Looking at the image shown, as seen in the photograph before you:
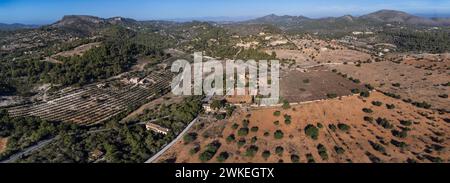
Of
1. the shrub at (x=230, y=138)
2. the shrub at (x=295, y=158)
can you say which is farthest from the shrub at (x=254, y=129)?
the shrub at (x=295, y=158)

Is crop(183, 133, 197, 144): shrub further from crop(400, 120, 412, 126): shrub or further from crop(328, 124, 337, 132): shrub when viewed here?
crop(400, 120, 412, 126): shrub

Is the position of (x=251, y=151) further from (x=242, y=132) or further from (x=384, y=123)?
(x=384, y=123)

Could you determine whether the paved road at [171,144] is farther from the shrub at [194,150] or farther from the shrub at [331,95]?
the shrub at [331,95]

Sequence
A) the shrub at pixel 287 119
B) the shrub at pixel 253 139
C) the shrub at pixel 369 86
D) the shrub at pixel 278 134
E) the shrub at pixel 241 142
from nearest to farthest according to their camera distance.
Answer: the shrub at pixel 241 142, the shrub at pixel 253 139, the shrub at pixel 278 134, the shrub at pixel 287 119, the shrub at pixel 369 86

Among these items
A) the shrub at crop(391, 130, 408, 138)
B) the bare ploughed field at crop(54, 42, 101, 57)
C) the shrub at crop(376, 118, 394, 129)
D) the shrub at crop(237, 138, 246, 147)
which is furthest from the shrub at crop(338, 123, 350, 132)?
the bare ploughed field at crop(54, 42, 101, 57)

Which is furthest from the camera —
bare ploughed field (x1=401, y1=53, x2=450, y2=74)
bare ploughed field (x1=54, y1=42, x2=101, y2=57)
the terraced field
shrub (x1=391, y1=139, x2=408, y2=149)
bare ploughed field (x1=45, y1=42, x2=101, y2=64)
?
bare ploughed field (x1=54, y1=42, x2=101, y2=57)
